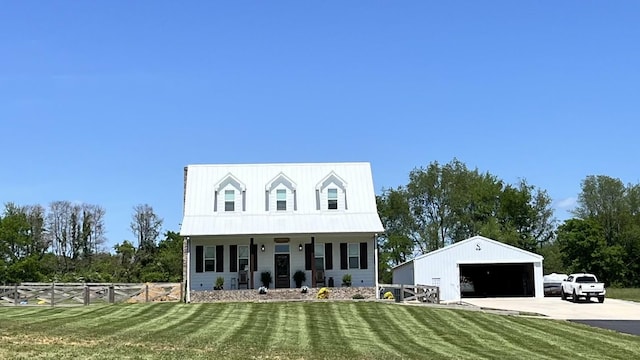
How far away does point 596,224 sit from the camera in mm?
75562

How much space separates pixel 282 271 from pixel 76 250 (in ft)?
A: 138

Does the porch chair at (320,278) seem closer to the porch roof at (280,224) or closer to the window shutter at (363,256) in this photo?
the window shutter at (363,256)

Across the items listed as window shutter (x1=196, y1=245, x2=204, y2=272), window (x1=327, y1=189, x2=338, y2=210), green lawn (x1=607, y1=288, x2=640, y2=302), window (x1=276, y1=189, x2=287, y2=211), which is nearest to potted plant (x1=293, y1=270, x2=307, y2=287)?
window (x1=276, y1=189, x2=287, y2=211)

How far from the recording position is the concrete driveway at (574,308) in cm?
3275

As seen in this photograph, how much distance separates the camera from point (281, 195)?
41594 millimetres

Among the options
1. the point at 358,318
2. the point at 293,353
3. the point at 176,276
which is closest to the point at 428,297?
the point at 358,318

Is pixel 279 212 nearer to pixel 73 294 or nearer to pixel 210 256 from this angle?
pixel 210 256

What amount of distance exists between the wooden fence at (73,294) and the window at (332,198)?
1106 centimetres

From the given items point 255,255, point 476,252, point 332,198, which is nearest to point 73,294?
point 255,255

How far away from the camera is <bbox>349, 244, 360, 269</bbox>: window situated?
39.2 m

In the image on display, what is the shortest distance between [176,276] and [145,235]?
12.4 metres

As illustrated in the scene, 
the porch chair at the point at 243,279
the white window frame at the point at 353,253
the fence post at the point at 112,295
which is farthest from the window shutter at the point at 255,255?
the fence post at the point at 112,295

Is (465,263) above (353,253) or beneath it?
beneath

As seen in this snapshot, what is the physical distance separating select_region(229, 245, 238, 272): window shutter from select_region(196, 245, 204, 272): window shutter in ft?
4.99
